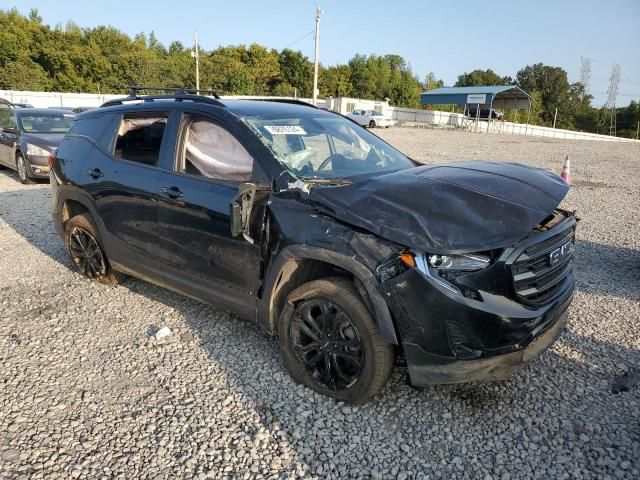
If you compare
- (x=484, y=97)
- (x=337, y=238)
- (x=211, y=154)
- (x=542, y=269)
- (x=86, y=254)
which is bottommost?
(x=86, y=254)

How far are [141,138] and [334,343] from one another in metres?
2.57

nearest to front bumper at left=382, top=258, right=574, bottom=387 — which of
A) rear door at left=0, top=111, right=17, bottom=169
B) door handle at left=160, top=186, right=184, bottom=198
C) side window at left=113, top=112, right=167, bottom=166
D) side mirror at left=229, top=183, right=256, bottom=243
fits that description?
side mirror at left=229, top=183, right=256, bottom=243

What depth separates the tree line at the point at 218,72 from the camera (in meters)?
57.5

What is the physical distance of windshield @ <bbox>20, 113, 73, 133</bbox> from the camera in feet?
35.4

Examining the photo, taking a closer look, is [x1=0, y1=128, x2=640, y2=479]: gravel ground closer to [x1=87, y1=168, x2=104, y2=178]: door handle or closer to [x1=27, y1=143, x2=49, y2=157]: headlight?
[x1=87, y1=168, x2=104, y2=178]: door handle

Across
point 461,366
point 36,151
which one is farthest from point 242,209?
point 36,151

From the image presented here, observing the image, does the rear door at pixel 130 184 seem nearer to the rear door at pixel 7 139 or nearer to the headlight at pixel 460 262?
the headlight at pixel 460 262

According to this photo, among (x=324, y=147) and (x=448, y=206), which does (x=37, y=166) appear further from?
(x=448, y=206)

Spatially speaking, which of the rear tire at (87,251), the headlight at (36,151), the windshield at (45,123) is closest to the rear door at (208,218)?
the rear tire at (87,251)

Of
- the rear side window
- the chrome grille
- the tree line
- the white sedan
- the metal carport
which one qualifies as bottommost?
the chrome grille

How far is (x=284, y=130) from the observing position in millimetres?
3574

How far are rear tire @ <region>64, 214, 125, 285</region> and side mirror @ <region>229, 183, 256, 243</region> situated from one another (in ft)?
7.17

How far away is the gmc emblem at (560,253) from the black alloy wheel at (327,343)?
47.1 inches

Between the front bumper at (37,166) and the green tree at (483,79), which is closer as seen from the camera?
the front bumper at (37,166)
